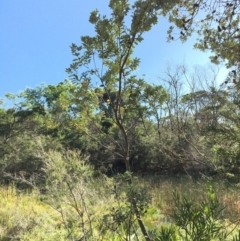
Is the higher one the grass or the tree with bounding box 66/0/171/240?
the tree with bounding box 66/0/171/240

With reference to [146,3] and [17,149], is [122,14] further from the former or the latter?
[17,149]

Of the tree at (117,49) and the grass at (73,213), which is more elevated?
the tree at (117,49)

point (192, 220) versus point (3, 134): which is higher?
point (3, 134)

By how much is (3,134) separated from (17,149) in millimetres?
1690

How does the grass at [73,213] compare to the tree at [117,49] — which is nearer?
the tree at [117,49]

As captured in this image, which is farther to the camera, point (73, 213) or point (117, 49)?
point (73, 213)

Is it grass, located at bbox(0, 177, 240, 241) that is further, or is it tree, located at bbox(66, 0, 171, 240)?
grass, located at bbox(0, 177, 240, 241)

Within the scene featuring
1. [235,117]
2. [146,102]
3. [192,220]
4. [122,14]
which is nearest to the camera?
[192,220]

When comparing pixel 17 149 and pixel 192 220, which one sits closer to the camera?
pixel 192 220

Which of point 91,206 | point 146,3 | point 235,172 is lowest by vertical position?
point 91,206

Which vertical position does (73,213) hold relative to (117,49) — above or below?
below

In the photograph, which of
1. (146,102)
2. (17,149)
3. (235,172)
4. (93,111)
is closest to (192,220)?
(146,102)

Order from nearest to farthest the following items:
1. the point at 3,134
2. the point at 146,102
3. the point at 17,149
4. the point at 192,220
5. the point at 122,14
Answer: the point at 192,220 < the point at 122,14 < the point at 146,102 < the point at 17,149 < the point at 3,134

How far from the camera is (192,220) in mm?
1818
